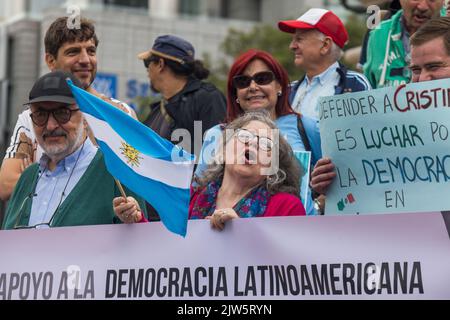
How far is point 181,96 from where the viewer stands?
26.2ft

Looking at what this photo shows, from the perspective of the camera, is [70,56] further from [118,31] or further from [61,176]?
[118,31]

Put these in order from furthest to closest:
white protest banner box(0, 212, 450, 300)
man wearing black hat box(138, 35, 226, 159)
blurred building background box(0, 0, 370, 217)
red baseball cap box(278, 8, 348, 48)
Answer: blurred building background box(0, 0, 370, 217) → man wearing black hat box(138, 35, 226, 159) → red baseball cap box(278, 8, 348, 48) → white protest banner box(0, 212, 450, 300)

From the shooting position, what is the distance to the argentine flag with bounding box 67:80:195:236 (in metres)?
5.48

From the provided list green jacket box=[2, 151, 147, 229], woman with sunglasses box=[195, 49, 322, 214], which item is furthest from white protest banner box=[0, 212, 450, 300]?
woman with sunglasses box=[195, 49, 322, 214]

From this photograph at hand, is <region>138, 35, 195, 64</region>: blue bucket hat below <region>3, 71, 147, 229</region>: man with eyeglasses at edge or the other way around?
the other way around

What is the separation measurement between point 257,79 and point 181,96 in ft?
3.35

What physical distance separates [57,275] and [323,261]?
50.2 inches

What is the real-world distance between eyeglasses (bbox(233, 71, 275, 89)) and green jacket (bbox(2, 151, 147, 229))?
1.18 metres

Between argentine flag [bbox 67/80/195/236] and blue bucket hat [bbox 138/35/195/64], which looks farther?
blue bucket hat [bbox 138/35/195/64]

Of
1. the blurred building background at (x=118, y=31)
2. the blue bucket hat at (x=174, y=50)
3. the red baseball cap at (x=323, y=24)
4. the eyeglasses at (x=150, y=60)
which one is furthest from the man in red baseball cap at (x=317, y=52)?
the blurred building background at (x=118, y=31)

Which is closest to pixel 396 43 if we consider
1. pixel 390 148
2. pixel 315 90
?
pixel 315 90

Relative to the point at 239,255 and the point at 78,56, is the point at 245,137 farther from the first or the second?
the point at 78,56

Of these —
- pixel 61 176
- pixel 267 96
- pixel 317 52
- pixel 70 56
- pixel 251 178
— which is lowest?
pixel 251 178

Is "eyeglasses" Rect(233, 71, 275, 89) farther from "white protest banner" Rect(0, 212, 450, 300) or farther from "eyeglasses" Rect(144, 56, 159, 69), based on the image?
"white protest banner" Rect(0, 212, 450, 300)
